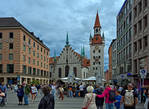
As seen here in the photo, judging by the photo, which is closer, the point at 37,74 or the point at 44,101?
the point at 44,101

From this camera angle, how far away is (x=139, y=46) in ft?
92.6

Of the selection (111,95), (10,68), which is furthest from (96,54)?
(111,95)

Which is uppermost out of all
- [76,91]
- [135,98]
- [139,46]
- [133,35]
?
[133,35]

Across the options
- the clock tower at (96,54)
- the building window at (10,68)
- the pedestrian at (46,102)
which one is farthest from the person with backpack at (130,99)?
the clock tower at (96,54)

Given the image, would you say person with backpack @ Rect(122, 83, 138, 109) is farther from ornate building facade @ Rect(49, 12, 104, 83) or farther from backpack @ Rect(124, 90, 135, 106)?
ornate building facade @ Rect(49, 12, 104, 83)

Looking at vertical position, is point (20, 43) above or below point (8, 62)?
above

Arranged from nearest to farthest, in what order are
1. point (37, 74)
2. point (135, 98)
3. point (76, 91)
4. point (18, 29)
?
point (135, 98) → point (76, 91) → point (18, 29) → point (37, 74)

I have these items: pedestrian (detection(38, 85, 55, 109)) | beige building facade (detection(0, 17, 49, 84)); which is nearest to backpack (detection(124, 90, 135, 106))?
pedestrian (detection(38, 85, 55, 109))

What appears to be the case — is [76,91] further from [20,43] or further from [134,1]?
[20,43]

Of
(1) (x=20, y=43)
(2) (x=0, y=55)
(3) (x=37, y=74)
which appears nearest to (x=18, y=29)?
(1) (x=20, y=43)

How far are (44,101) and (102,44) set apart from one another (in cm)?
9443

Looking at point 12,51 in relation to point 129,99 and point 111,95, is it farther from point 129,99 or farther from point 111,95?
point 129,99

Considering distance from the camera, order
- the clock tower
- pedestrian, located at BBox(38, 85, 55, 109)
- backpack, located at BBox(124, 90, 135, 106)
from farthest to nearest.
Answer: the clock tower < backpack, located at BBox(124, 90, 135, 106) < pedestrian, located at BBox(38, 85, 55, 109)

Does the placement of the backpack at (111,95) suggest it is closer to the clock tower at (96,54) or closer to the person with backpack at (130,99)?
the person with backpack at (130,99)
